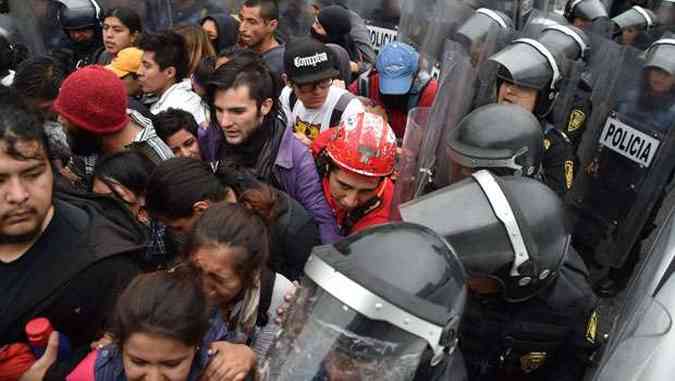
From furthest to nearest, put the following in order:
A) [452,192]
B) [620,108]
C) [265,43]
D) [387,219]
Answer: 1. [265,43]
2. [620,108]
3. [387,219]
4. [452,192]

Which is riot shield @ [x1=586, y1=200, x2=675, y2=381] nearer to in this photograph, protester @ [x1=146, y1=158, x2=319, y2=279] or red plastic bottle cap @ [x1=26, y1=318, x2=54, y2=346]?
protester @ [x1=146, y1=158, x2=319, y2=279]

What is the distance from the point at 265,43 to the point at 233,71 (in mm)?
2265

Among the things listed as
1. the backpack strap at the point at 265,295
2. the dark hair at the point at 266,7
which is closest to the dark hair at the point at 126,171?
the backpack strap at the point at 265,295

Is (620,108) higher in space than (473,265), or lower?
lower

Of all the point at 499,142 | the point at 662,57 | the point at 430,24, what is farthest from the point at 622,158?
the point at 499,142

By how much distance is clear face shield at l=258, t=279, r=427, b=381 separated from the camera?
1.54m

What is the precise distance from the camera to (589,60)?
5379 mm

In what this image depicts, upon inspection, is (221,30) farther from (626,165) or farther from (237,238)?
(237,238)

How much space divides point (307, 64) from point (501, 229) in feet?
6.85

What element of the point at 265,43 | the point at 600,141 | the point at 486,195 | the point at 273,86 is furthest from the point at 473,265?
the point at 265,43

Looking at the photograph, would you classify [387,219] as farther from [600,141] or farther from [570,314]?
[600,141]

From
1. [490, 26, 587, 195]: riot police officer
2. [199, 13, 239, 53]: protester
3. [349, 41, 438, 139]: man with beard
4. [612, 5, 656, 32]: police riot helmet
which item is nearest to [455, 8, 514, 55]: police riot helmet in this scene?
[490, 26, 587, 195]: riot police officer

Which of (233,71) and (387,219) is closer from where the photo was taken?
(387,219)

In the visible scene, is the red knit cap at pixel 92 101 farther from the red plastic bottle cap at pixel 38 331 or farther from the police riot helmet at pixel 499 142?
the police riot helmet at pixel 499 142
